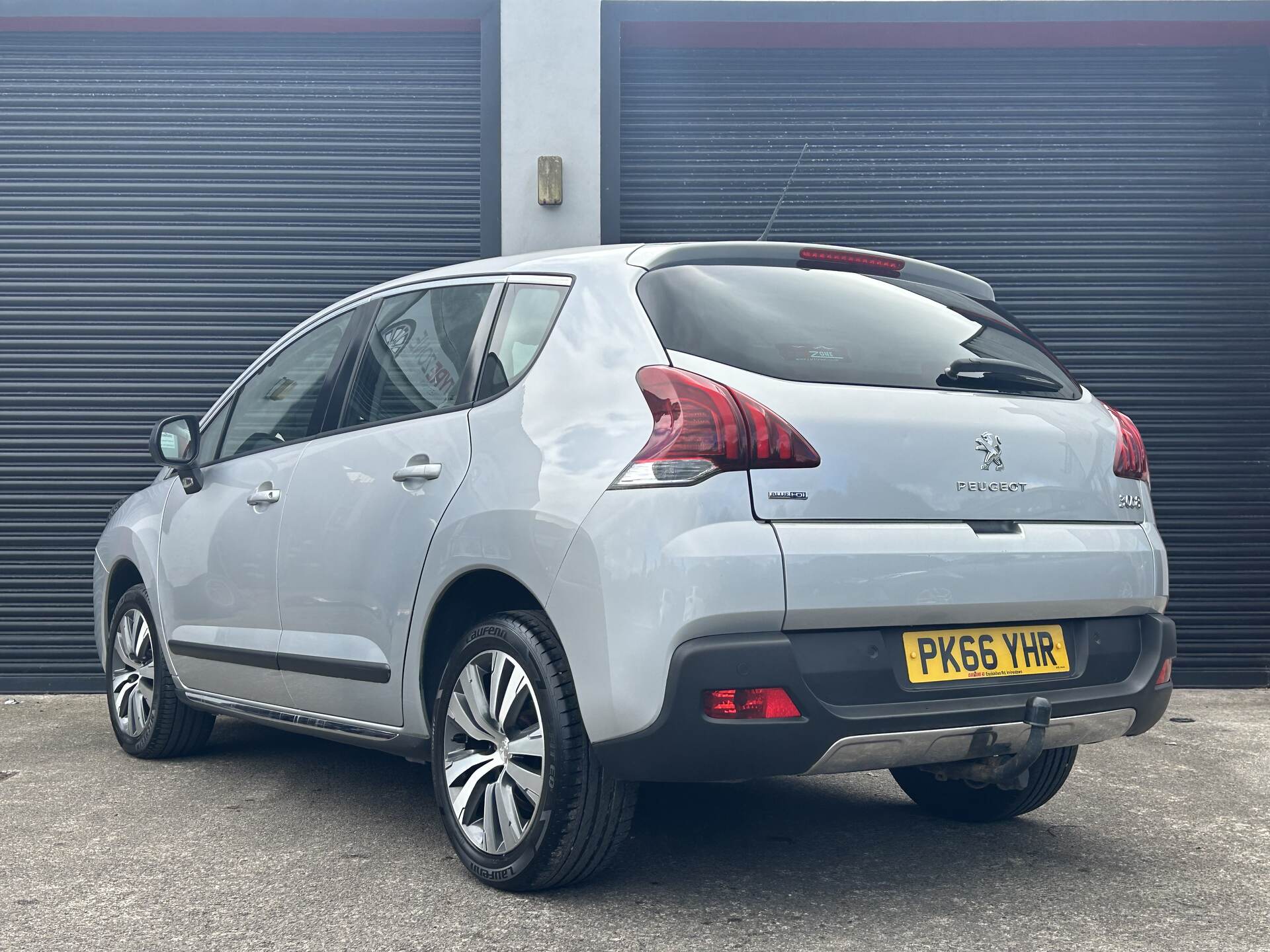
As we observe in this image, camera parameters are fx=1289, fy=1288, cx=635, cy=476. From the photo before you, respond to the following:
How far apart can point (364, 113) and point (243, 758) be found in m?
4.03

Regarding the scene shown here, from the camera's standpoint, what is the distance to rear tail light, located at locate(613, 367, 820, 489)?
290cm

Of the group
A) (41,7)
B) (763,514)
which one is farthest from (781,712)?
(41,7)

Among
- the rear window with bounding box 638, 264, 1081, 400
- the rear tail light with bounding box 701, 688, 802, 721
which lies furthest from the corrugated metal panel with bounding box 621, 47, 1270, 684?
the rear tail light with bounding box 701, 688, 802, 721

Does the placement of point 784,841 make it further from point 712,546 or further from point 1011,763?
point 712,546

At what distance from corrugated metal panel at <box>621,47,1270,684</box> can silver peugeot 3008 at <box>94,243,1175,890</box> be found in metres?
3.86

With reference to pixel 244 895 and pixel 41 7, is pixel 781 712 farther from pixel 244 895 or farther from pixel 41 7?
pixel 41 7

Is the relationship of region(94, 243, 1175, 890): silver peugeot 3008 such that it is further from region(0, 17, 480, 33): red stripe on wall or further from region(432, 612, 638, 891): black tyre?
region(0, 17, 480, 33): red stripe on wall

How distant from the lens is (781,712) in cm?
286

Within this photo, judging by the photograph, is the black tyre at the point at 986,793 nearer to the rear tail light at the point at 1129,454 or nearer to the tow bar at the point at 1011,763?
the tow bar at the point at 1011,763

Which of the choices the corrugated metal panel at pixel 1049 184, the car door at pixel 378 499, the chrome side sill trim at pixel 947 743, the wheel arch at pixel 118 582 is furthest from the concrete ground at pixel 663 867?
the corrugated metal panel at pixel 1049 184

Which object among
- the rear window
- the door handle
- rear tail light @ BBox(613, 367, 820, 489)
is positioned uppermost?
the rear window

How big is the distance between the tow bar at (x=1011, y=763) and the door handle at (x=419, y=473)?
161cm

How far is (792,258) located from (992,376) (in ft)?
2.01

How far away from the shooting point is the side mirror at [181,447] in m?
4.95
